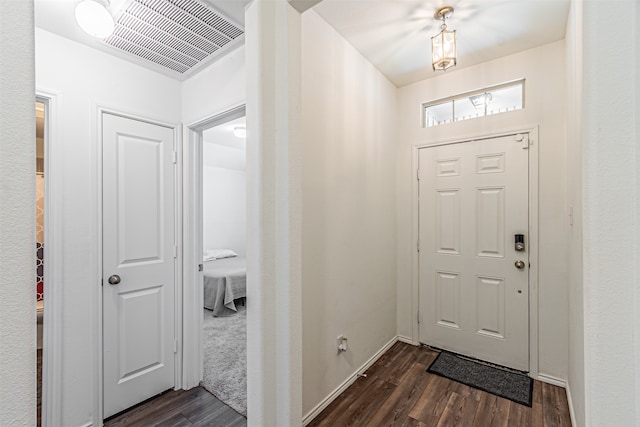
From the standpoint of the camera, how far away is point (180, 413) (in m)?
2.01

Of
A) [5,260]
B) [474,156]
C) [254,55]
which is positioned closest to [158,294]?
[5,260]

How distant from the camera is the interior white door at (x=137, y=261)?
6.47ft

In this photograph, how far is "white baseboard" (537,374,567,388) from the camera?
226cm

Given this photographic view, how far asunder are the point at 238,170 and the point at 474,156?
528cm

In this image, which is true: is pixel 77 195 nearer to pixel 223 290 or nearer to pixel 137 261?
pixel 137 261

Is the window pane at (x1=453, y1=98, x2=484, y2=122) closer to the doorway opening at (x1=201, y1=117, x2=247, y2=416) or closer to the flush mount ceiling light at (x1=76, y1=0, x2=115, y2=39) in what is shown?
the doorway opening at (x1=201, y1=117, x2=247, y2=416)

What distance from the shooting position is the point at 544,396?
Result: 2.15 meters

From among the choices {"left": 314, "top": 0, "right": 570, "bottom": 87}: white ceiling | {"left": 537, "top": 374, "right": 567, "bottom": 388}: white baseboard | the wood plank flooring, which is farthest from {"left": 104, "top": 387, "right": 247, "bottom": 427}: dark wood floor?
Answer: {"left": 314, "top": 0, "right": 570, "bottom": 87}: white ceiling

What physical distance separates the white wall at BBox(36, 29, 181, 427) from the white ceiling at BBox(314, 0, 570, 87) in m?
1.60

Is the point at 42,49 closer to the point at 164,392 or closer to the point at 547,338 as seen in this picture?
the point at 164,392

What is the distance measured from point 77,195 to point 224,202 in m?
4.68

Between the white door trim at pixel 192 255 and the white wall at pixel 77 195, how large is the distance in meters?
0.57

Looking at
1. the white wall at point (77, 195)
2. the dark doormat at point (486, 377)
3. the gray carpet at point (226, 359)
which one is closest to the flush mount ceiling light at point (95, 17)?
the white wall at point (77, 195)

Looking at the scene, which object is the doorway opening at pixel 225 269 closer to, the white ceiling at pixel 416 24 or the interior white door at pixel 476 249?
the white ceiling at pixel 416 24
